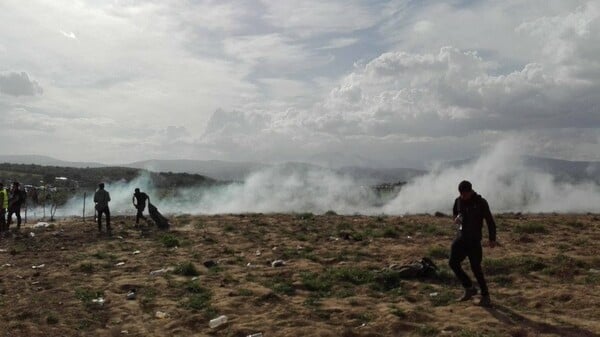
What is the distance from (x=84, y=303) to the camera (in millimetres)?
9766

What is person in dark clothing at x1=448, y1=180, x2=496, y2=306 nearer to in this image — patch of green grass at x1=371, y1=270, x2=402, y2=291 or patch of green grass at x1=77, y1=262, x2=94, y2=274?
patch of green grass at x1=371, y1=270, x2=402, y2=291

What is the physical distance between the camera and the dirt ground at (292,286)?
7.91 metres

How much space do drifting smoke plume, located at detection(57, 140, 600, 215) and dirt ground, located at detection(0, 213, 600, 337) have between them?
2139 cm

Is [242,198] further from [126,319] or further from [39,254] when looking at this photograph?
[126,319]

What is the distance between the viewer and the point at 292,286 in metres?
10.7

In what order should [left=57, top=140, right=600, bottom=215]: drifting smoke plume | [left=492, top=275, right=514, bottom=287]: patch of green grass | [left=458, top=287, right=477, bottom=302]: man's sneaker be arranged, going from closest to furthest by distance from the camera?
[left=458, top=287, right=477, bottom=302]: man's sneaker
[left=492, top=275, right=514, bottom=287]: patch of green grass
[left=57, top=140, right=600, bottom=215]: drifting smoke plume

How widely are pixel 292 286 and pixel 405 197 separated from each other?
34636mm

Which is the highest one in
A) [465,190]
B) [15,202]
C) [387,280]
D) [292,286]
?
[465,190]

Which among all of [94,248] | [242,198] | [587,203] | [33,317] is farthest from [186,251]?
[587,203]

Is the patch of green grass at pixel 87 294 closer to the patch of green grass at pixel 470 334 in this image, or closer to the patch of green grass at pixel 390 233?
the patch of green grass at pixel 470 334

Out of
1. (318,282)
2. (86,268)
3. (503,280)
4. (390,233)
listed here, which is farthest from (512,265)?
(86,268)

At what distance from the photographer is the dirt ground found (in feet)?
26.0

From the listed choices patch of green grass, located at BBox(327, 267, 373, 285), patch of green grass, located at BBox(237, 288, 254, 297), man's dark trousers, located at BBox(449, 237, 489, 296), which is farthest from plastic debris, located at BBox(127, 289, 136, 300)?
man's dark trousers, located at BBox(449, 237, 489, 296)

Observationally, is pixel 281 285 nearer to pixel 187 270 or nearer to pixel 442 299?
pixel 187 270
